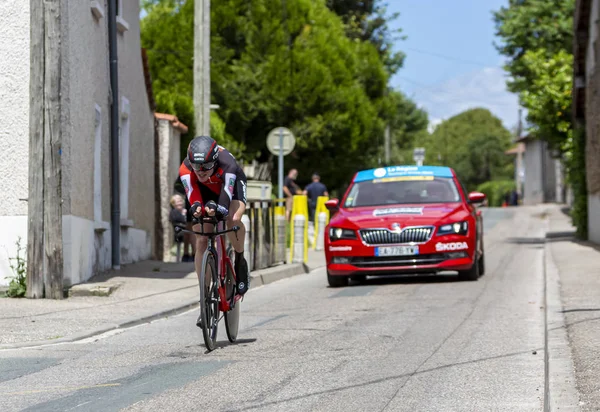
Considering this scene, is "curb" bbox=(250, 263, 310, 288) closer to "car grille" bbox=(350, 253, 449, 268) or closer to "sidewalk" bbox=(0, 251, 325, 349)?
"sidewalk" bbox=(0, 251, 325, 349)

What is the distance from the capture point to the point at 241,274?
402 inches

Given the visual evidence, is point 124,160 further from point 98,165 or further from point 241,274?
point 241,274

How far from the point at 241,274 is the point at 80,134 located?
238 inches

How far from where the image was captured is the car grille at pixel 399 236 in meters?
16.3

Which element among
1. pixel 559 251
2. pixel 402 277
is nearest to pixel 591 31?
pixel 559 251

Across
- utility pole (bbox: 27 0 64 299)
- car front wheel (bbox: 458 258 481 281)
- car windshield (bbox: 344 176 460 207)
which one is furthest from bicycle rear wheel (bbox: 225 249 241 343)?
car windshield (bbox: 344 176 460 207)

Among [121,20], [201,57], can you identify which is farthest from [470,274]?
[121,20]

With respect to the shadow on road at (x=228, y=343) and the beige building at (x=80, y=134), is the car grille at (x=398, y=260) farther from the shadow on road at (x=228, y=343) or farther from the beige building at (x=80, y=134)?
the shadow on road at (x=228, y=343)

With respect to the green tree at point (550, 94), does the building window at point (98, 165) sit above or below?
below

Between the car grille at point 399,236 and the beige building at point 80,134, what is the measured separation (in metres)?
3.83

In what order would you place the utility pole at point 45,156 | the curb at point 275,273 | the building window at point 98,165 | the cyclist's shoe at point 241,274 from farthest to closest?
the curb at point 275,273 < the building window at point 98,165 < the utility pole at point 45,156 < the cyclist's shoe at point 241,274

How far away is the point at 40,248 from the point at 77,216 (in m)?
1.28

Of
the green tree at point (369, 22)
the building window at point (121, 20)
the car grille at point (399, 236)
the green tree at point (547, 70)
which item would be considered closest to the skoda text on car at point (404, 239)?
Result: the car grille at point (399, 236)

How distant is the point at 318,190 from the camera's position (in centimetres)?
3009
